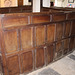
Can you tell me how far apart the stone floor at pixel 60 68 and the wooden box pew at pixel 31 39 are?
112 mm

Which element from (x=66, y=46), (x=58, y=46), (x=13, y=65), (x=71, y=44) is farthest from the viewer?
(x=71, y=44)

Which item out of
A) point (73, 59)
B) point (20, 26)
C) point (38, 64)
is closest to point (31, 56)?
point (38, 64)

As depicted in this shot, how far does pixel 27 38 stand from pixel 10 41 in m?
0.33

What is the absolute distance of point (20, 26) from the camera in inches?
63.8

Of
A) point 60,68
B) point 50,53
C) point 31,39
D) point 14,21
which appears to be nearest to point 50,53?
point 50,53

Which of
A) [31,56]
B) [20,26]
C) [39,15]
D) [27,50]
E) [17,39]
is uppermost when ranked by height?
[39,15]

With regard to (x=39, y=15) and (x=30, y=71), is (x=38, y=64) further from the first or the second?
(x=39, y=15)

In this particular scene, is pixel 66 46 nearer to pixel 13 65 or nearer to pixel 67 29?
pixel 67 29

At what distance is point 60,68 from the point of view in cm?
222

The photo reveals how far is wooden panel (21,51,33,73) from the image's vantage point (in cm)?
184

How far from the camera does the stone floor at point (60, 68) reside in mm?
2051

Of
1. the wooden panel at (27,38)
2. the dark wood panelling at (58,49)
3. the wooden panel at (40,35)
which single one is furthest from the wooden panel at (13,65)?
the dark wood panelling at (58,49)

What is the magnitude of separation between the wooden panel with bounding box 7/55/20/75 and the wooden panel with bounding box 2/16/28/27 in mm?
597

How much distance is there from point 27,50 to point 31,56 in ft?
0.60
